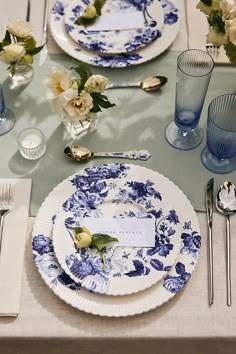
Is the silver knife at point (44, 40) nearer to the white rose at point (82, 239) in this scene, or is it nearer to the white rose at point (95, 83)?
the white rose at point (95, 83)

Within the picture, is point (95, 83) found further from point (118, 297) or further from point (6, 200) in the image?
point (118, 297)

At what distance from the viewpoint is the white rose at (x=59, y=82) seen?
1210 mm

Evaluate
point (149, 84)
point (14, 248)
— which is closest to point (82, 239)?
point (14, 248)

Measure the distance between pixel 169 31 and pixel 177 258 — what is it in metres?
0.65

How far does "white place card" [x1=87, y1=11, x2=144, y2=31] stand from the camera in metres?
1.47

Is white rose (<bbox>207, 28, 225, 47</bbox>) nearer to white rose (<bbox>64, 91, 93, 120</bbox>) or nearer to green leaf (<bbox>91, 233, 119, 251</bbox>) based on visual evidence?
white rose (<bbox>64, 91, 93, 120</bbox>)

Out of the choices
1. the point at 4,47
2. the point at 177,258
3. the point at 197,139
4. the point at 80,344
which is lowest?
the point at 80,344

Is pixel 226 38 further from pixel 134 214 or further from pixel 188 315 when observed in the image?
pixel 188 315

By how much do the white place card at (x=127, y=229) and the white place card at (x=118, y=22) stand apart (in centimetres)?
56

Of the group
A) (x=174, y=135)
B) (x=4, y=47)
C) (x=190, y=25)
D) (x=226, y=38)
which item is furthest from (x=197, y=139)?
(x=4, y=47)

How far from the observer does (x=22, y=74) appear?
1.41 meters

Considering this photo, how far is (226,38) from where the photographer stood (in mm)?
1171

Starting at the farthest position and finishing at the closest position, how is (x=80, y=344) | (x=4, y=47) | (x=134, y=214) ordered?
1. (x=4, y=47)
2. (x=134, y=214)
3. (x=80, y=344)

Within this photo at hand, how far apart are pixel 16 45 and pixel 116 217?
47 cm
